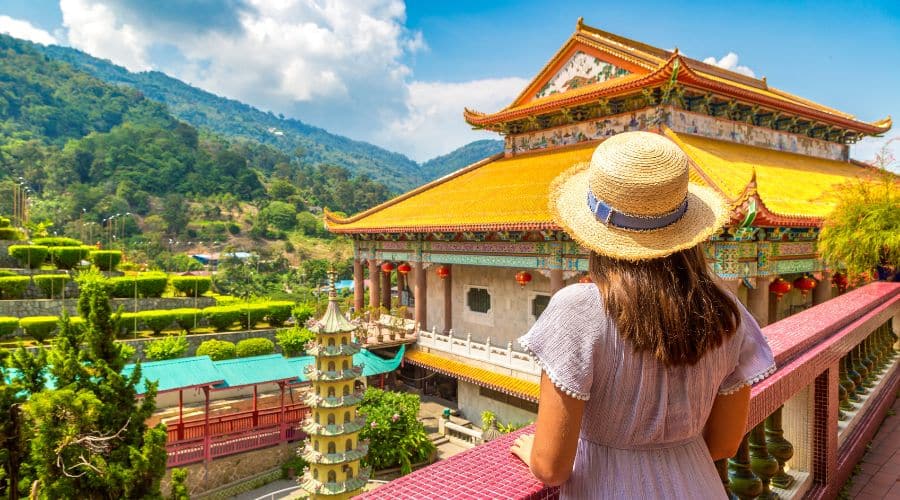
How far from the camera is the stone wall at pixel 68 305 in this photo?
25.5m

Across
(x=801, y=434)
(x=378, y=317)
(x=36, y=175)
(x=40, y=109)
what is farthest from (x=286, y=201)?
(x=801, y=434)

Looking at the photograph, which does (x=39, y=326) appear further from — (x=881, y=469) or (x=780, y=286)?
(x=881, y=469)

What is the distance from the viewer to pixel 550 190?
2.12m

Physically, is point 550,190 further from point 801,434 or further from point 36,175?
point 36,175

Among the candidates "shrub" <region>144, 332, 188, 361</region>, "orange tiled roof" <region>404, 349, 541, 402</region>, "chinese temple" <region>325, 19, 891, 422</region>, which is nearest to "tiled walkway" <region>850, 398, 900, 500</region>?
"chinese temple" <region>325, 19, 891, 422</region>

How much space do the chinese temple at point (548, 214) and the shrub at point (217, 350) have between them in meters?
6.61

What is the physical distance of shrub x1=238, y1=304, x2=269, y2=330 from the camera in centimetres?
2848

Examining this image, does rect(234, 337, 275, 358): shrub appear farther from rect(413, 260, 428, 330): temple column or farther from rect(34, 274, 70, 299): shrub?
rect(34, 274, 70, 299): shrub

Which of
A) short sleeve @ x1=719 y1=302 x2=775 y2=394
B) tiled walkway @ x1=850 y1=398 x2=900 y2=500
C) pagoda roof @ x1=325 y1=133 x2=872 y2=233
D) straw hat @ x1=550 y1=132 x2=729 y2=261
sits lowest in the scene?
tiled walkway @ x1=850 y1=398 x2=900 y2=500

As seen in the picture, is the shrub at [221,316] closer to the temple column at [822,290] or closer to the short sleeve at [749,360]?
the temple column at [822,290]

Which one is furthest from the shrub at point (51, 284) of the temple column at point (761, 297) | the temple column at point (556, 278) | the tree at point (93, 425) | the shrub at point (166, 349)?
the temple column at point (761, 297)

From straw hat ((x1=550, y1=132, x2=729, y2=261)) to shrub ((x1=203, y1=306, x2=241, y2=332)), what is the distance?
2832 cm

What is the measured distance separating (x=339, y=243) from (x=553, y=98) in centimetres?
6350

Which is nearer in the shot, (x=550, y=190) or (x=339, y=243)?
(x=550, y=190)
